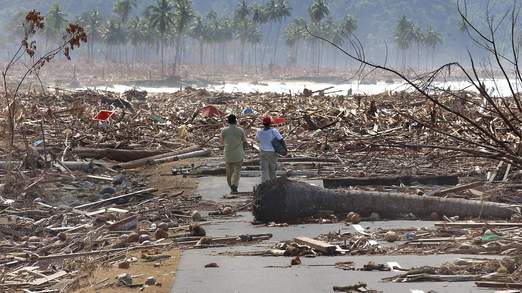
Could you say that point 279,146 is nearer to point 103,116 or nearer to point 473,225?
point 473,225

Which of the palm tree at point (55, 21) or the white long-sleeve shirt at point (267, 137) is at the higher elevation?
the palm tree at point (55, 21)

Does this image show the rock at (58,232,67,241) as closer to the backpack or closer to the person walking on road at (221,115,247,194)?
the backpack

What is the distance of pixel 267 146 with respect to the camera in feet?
55.7

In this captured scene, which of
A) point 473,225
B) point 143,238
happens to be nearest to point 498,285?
point 473,225

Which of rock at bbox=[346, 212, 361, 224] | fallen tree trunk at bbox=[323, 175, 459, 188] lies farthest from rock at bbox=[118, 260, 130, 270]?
fallen tree trunk at bbox=[323, 175, 459, 188]

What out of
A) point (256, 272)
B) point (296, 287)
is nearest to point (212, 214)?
point (256, 272)

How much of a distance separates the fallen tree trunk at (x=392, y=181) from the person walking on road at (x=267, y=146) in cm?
168

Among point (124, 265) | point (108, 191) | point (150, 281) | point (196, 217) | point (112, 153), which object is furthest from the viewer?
point (112, 153)

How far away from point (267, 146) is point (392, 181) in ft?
9.08

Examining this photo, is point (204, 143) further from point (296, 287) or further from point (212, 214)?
point (296, 287)

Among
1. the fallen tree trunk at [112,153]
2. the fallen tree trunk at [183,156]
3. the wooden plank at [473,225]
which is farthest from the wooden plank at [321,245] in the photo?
the fallen tree trunk at [112,153]

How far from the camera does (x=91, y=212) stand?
16.8 metres

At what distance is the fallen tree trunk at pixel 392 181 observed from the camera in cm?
1805

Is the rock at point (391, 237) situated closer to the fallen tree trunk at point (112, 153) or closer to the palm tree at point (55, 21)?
the fallen tree trunk at point (112, 153)
